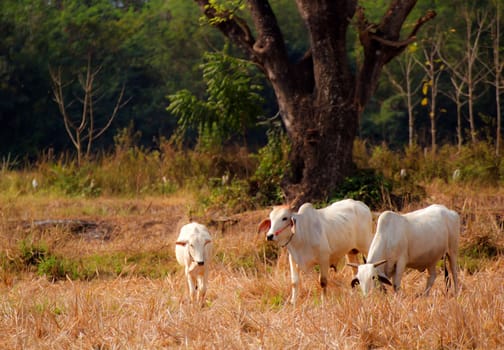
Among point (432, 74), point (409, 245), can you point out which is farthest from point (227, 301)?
point (432, 74)

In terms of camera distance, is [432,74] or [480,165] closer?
[480,165]

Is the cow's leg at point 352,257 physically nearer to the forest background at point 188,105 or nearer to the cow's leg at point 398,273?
the cow's leg at point 398,273

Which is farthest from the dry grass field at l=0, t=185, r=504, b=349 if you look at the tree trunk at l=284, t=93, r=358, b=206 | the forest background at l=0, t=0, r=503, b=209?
the forest background at l=0, t=0, r=503, b=209

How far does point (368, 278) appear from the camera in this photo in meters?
7.13

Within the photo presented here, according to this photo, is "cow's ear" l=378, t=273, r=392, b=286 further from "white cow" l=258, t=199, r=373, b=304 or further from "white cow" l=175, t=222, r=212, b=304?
"white cow" l=175, t=222, r=212, b=304

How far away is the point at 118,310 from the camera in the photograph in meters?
7.45

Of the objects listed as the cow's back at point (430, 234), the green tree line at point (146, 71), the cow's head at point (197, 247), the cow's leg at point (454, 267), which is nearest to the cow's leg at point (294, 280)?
the cow's head at point (197, 247)

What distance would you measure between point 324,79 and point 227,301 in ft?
18.1

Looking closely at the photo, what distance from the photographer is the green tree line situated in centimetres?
2888

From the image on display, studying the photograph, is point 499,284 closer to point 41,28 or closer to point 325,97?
point 325,97

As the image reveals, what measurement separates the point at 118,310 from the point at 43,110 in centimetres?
2329

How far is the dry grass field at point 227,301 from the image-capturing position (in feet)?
20.8

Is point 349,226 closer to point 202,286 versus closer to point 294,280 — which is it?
point 294,280

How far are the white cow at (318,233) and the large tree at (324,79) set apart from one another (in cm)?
368
